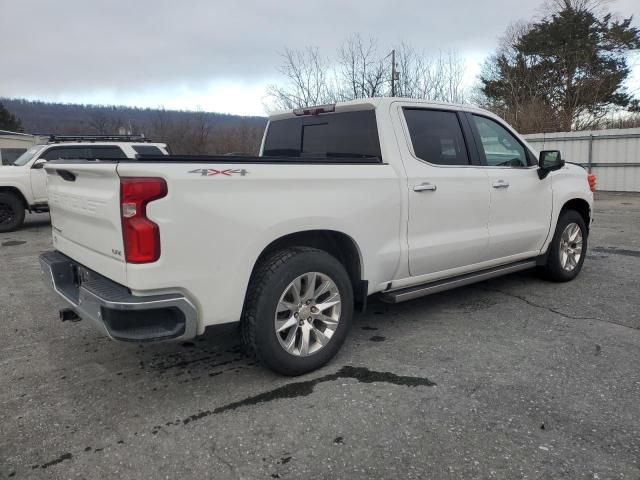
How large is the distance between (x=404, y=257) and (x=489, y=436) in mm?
1572

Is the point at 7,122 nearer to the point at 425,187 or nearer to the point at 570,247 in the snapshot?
the point at 570,247

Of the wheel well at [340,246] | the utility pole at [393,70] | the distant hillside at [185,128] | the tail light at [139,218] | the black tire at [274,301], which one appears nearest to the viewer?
the tail light at [139,218]

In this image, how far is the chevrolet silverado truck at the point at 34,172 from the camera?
10.6m

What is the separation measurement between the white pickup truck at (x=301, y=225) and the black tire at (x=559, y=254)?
43cm

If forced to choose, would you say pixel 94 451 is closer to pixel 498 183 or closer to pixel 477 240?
pixel 477 240

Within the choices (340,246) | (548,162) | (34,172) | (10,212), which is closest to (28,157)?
(34,172)

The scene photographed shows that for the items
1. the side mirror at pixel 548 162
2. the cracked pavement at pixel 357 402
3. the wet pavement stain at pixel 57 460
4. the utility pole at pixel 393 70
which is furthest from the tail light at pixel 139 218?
the utility pole at pixel 393 70

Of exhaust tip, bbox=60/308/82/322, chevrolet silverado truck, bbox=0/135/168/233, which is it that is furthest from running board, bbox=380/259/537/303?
chevrolet silverado truck, bbox=0/135/168/233

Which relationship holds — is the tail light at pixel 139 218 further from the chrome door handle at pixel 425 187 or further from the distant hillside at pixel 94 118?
the distant hillside at pixel 94 118

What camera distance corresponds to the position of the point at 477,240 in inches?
179

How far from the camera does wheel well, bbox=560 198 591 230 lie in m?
5.75

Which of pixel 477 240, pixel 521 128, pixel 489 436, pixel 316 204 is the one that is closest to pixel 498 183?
pixel 477 240

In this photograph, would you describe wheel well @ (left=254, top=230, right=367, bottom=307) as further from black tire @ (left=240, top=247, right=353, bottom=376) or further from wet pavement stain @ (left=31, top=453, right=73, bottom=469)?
wet pavement stain @ (left=31, top=453, right=73, bottom=469)

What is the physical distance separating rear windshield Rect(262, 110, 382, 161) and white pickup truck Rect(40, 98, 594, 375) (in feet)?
0.05
